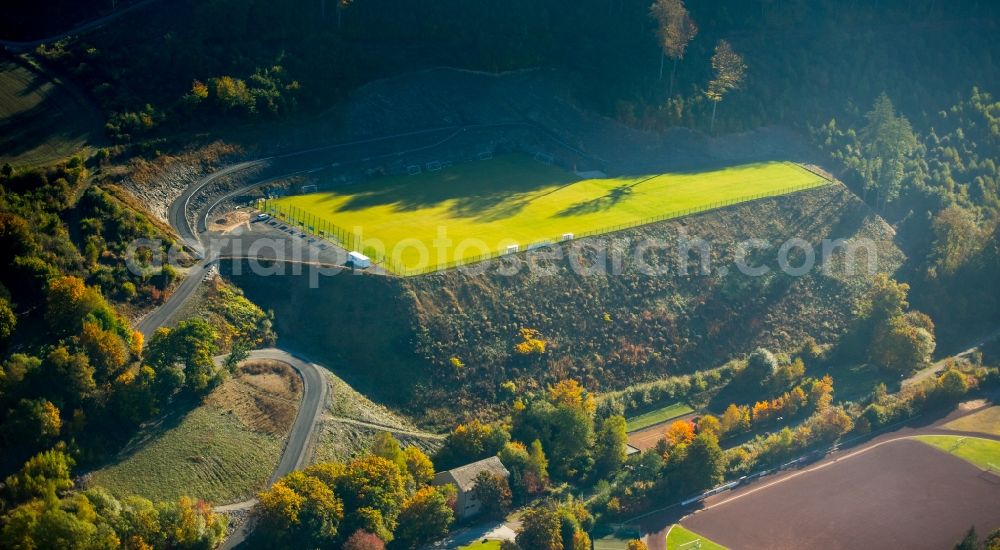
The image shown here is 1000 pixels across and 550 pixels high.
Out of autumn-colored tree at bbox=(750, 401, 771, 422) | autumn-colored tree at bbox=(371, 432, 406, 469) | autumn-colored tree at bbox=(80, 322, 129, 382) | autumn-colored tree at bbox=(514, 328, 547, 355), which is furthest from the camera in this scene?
autumn-colored tree at bbox=(750, 401, 771, 422)

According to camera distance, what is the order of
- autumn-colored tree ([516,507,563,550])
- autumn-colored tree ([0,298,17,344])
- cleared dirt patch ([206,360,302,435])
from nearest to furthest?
autumn-colored tree ([516,507,563,550]), autumn-colored tree ([0,298,17,344]), cleared dirt patch ([206,360,302,435])

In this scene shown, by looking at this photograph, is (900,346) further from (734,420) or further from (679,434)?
(679,434)

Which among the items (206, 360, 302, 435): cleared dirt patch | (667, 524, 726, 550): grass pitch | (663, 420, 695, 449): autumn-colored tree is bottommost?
(667, 524, 726, 550): grass pitch

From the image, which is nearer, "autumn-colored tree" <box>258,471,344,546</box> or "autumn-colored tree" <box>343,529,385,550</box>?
"autumn-colored tree" <box>258,471,344,546</box>

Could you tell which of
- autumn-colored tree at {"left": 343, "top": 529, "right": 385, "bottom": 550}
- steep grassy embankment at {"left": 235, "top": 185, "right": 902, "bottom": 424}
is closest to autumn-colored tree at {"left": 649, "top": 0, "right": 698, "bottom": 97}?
steep grassy embankment at {"left": 235, "top": 185, "right": 902, "bottom": 424}

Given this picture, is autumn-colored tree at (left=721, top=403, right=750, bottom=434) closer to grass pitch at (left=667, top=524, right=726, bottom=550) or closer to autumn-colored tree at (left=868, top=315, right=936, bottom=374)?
grass pitch at (left=667, top=524, right=726, bottom=550)

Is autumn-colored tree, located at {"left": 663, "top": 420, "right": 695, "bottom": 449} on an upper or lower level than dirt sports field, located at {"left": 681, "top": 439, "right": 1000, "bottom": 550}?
upper

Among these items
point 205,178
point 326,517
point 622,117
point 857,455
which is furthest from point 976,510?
point 205,178

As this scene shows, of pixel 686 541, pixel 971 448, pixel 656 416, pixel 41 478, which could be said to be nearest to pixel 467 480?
Answer: pixel 686 541
